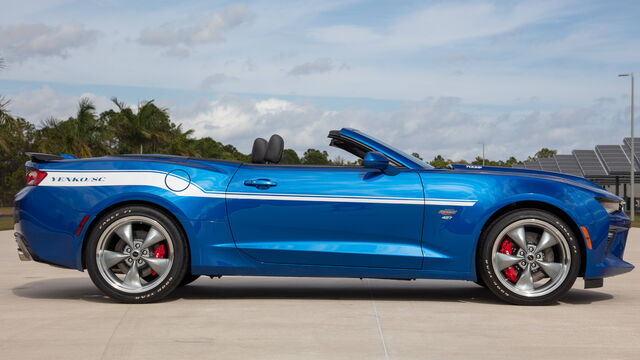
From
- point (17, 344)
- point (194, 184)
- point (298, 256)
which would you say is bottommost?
point (17, 344)

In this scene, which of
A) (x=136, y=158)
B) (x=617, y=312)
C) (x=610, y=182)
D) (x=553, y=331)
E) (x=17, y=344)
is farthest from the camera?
(x=610, y=182)

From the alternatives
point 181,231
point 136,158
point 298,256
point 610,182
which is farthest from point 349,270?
point 610,182

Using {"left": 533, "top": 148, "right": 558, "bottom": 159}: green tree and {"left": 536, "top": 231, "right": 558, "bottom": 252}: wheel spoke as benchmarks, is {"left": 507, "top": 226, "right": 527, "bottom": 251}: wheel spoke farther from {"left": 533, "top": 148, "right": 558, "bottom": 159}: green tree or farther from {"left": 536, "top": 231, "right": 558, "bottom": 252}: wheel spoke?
{"left": 533, "top": 148, "right": 558, "bottom": 159}: green tree

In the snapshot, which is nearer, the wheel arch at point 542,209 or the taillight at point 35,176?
the wheel arch at point 542,209

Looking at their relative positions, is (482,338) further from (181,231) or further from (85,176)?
(85,176)

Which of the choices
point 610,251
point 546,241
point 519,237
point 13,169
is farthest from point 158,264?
point 13,169

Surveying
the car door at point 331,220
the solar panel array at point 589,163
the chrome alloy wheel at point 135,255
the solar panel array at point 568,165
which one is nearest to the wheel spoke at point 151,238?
the chrome alloy wheel at point 135,255

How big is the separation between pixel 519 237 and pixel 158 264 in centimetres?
275

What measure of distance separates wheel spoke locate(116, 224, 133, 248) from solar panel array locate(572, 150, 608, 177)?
177 ft

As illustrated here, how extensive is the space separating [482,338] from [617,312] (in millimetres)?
1717

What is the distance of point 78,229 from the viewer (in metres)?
6.49

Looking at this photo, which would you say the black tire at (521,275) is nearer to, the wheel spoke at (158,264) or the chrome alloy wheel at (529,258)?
the chrome alloy wheel at (529,258)

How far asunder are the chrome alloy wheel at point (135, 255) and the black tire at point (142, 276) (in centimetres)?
1

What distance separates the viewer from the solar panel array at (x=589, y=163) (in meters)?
57.7
